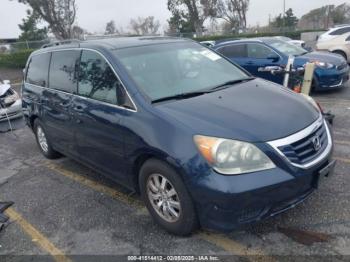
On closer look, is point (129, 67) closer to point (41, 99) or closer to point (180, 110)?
point (180, 110)

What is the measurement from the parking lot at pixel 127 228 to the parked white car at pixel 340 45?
9311 millimetres

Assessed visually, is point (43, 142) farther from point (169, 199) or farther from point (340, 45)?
point (340, 45)

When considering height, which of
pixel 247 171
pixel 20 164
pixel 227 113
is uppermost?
pixel 227 113

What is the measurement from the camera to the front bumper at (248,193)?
8.58 feet

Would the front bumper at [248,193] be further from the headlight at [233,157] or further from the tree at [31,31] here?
the tree at [31,31]

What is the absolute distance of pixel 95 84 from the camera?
383 centimetres

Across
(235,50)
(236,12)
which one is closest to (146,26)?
(236,12)

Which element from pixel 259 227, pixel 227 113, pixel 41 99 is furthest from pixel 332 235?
pixel 41 99

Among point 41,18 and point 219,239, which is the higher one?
point 41,18

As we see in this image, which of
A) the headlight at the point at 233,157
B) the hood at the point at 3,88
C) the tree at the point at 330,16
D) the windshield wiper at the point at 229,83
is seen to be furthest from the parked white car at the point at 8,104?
the tree at the point at 330,16

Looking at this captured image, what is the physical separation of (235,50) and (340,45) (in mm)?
5642

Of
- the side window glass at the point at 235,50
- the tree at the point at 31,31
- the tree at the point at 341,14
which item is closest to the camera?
the side window glass at the point at 235,50

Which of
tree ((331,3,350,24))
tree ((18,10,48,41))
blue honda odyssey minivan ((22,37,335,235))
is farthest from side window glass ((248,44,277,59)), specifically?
tree ((331,3,350,24))

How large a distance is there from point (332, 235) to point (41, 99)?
13.1 ft
